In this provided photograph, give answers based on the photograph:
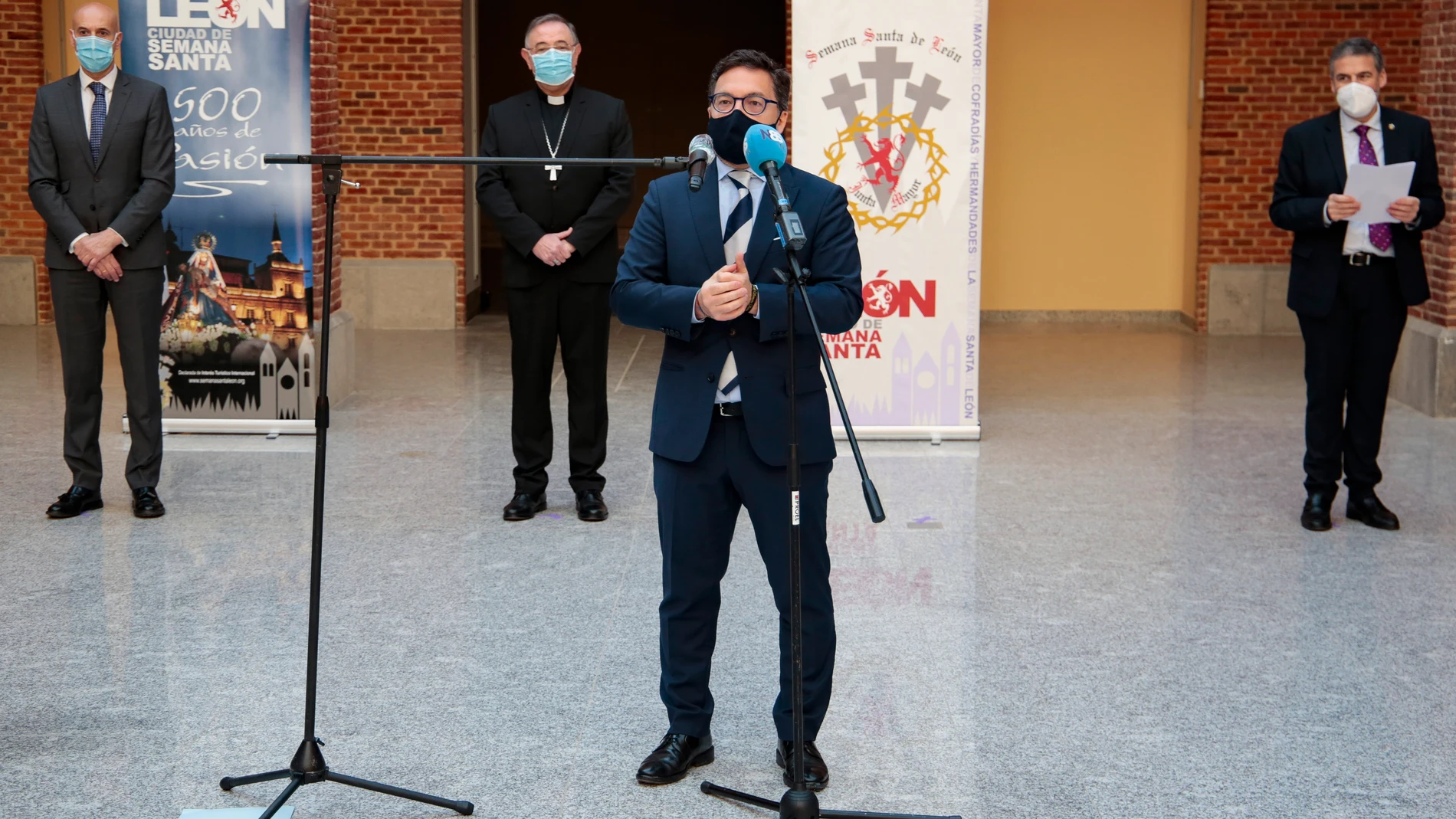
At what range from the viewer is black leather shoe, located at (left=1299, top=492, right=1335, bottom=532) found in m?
5.91

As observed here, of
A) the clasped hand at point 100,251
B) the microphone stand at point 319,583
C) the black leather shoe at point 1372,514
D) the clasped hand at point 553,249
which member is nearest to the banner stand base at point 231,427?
the clasped hand at point 100,251

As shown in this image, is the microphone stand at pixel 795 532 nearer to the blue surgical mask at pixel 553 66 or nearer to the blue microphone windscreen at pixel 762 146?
the blue microphone windscreen at pixel 762 146

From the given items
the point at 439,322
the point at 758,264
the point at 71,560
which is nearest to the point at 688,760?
the point at 758,264

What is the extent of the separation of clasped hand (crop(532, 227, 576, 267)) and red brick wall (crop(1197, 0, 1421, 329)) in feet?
21.9

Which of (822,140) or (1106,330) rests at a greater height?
(822,140)

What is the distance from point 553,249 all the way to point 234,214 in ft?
7.81

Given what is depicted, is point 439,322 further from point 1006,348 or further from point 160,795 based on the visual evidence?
point 160,795

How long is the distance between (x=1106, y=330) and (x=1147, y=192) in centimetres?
116

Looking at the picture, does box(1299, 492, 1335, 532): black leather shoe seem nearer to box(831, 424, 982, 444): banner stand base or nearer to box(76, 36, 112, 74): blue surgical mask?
box(831, 424, 982, 444): banner stand base

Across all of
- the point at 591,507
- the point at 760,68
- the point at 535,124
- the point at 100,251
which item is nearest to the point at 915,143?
the point at 535,124

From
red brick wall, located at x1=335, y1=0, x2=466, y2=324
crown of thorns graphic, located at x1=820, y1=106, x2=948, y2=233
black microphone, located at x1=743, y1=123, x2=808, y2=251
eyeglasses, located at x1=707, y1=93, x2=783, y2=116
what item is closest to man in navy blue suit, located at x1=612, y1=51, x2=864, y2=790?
eyeglasses, located at x1=707, y1=93, x2=783, y2=116

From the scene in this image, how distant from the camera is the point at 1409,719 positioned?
13.3ft

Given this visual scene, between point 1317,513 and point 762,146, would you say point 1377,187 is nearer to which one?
point 1317,513

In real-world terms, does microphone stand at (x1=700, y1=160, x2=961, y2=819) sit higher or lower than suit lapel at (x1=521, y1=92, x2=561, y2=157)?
lower
